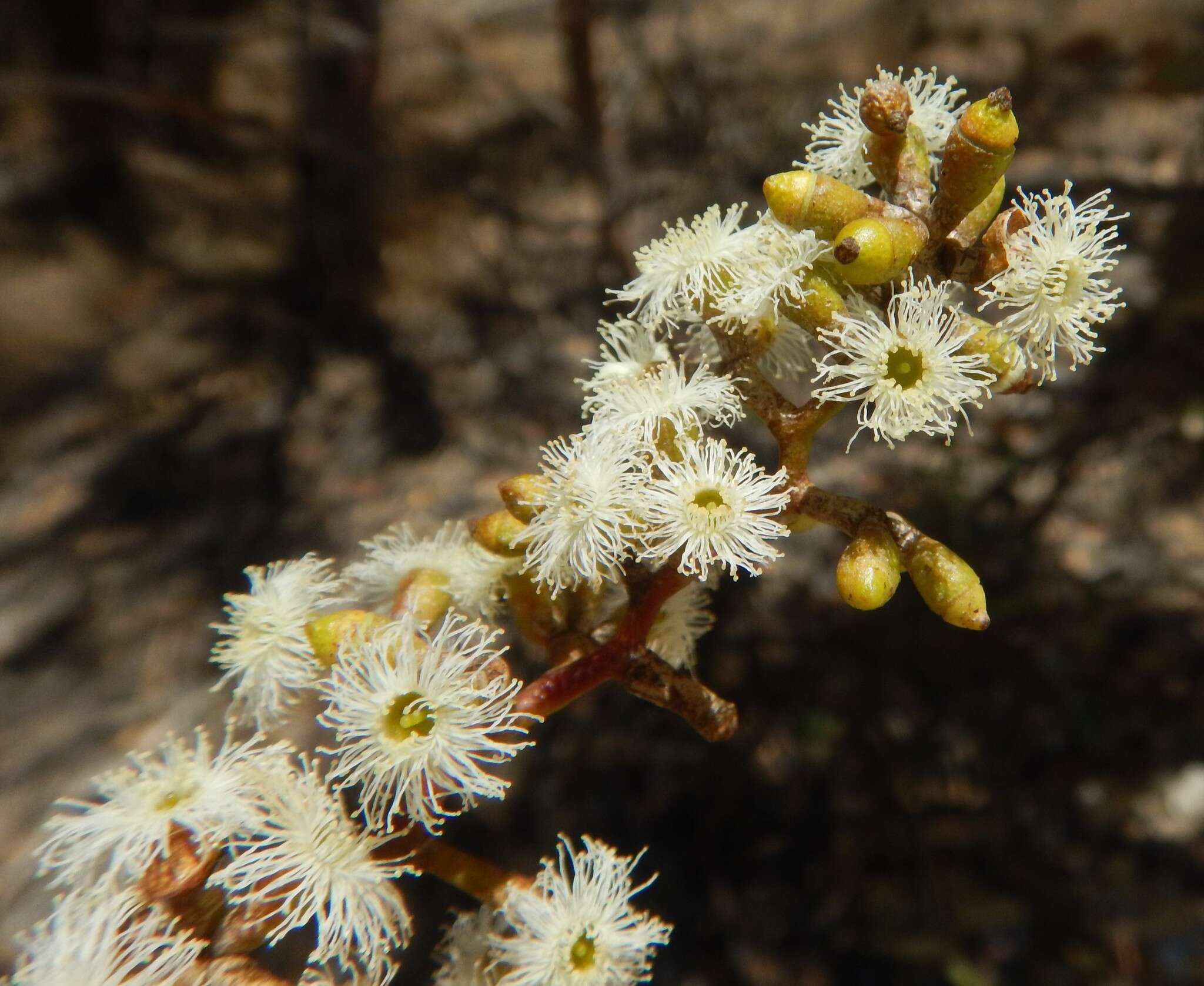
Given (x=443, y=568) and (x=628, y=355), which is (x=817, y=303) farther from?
(x=443, y=568)

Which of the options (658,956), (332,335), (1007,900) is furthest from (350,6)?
(1007,900)

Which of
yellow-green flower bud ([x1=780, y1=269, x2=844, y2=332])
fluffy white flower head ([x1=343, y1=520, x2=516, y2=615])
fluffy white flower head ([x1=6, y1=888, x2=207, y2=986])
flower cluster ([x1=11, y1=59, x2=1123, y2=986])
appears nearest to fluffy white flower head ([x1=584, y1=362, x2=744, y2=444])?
flower cluster ([x1=11, y1=59, x2=1123, y2=986])

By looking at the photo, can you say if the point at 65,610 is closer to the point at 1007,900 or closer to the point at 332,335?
the point at 332,335

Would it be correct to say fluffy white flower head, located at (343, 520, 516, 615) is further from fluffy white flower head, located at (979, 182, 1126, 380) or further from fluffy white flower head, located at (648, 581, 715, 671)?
fluffy white flower head, located at (979, 182, 1126, 380)

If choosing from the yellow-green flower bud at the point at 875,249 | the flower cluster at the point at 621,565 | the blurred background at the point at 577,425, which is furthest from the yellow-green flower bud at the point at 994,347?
the blurred background at the point at 577,425

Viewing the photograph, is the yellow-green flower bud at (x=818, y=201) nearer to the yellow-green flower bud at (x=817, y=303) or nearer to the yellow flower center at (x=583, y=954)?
the yellow-green flower bud at (x=817, y=303)

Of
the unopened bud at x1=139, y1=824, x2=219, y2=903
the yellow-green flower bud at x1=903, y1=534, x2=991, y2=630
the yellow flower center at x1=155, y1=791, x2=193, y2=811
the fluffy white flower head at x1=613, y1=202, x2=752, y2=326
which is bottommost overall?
the yellow flower center at x1=155, y1=791, x2=193, y2=811
